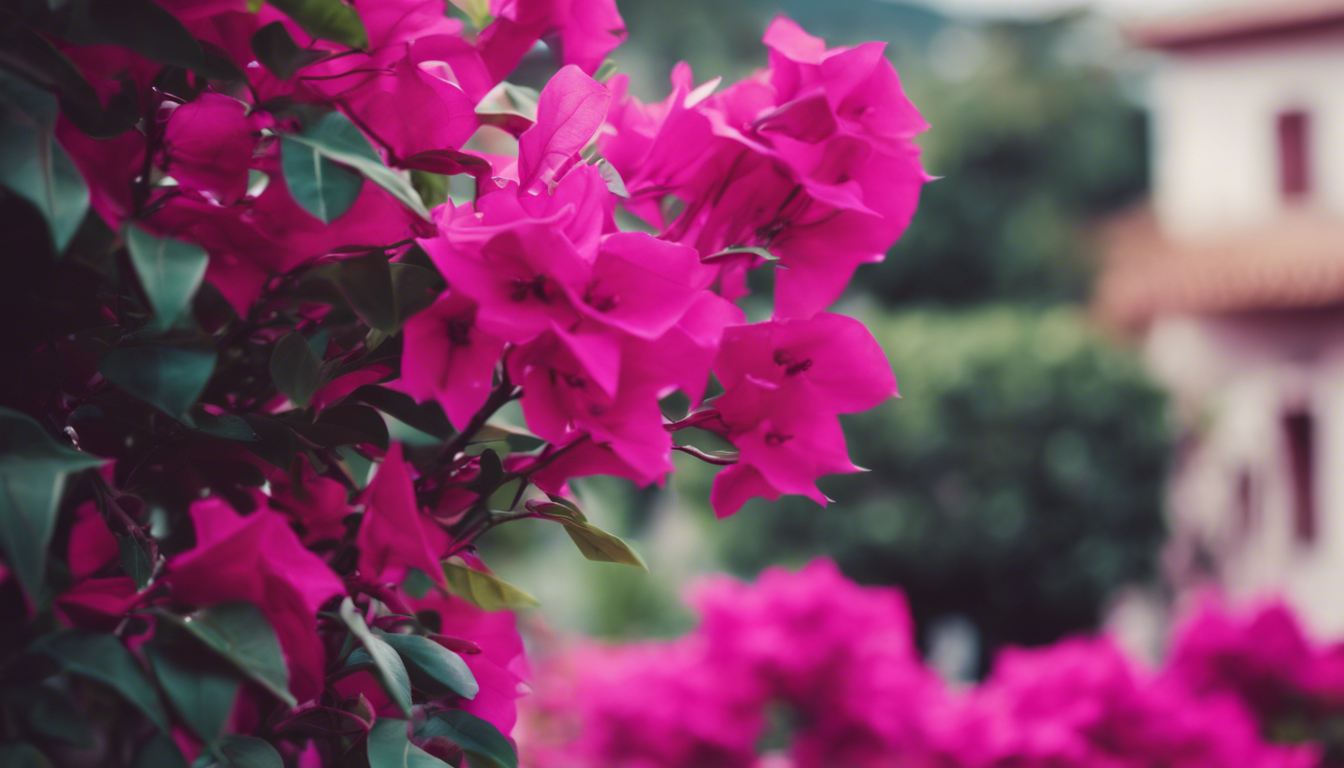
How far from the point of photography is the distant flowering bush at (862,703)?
1.54 m

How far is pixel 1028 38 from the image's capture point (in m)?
12.4

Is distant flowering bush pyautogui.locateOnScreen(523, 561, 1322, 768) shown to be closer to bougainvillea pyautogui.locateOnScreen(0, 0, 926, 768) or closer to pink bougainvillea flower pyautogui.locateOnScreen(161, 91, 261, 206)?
bougainvillea pyautogui.locateOnScreen(0, 0, 926, 768)

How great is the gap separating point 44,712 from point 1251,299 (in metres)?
6.78

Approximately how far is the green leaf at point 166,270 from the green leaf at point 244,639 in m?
0.09

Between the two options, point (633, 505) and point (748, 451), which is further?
point (633, 505)

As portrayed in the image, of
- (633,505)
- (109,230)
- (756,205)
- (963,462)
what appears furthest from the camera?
(633,505)

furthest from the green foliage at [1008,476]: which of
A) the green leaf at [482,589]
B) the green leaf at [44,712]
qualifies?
the green leaf at [44,712]

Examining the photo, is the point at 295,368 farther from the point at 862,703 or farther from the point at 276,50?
the point at 862,703

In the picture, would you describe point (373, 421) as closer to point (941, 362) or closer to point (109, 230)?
point (109, 230)

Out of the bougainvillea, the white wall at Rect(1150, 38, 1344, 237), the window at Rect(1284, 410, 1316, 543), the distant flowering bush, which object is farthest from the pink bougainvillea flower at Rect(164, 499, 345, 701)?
the white wall at Rect(1150, 38, 1344, 237)

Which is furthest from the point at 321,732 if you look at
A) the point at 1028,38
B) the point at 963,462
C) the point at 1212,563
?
the point at 1028,38

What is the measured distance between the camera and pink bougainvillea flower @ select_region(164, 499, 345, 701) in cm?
33

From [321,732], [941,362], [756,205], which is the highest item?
[756,205]

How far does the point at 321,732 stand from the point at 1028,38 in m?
13.5
